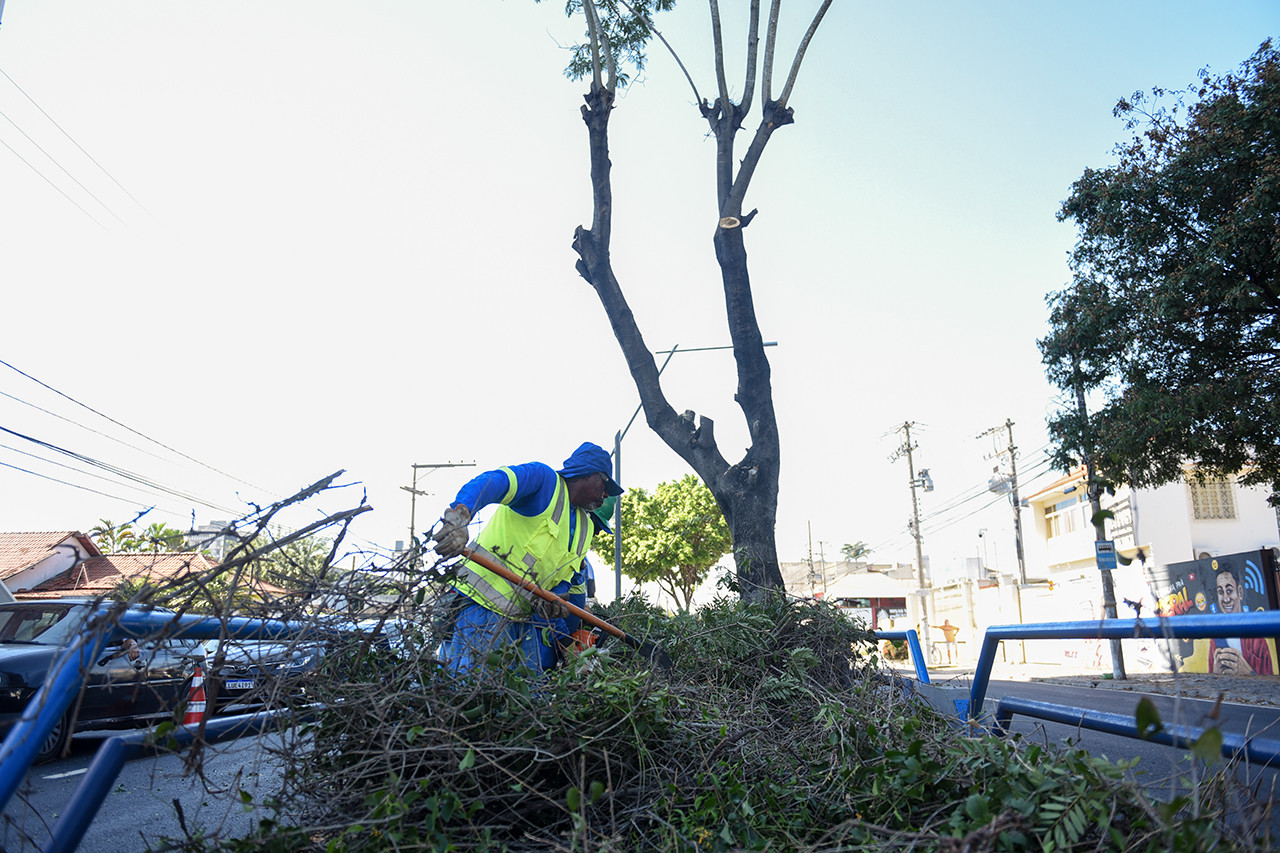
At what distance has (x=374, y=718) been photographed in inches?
82.3

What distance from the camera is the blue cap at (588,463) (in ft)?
14.1

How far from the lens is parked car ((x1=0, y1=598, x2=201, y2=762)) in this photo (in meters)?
1.88

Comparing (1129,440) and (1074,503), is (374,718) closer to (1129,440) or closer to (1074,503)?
(1129,440)

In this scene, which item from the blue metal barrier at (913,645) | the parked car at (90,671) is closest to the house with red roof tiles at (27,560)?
the parked car at (90,671)

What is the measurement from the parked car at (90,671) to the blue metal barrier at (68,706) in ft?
0.09

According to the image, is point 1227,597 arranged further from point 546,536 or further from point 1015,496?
point 546,536

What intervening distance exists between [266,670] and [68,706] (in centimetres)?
43

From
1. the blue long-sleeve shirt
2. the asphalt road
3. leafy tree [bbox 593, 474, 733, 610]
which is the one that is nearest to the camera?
the asphalt road

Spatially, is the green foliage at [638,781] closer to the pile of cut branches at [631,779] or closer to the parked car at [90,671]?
the pile of cut branches at [631,779]

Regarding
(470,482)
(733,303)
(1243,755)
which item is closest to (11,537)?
(733,303)

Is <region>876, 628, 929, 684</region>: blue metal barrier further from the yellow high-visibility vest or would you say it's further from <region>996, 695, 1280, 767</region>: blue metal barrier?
the yellow high-visibility vest

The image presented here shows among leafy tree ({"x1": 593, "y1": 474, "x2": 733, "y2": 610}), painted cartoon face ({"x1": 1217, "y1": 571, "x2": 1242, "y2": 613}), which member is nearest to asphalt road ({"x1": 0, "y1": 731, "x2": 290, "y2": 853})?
painted cartoon face ({"x1": 1217, "y1": 571, "x2": 1242, "y2": 613})

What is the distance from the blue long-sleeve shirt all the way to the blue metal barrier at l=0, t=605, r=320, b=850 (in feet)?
4.87

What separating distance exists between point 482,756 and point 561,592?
200 centimetres
